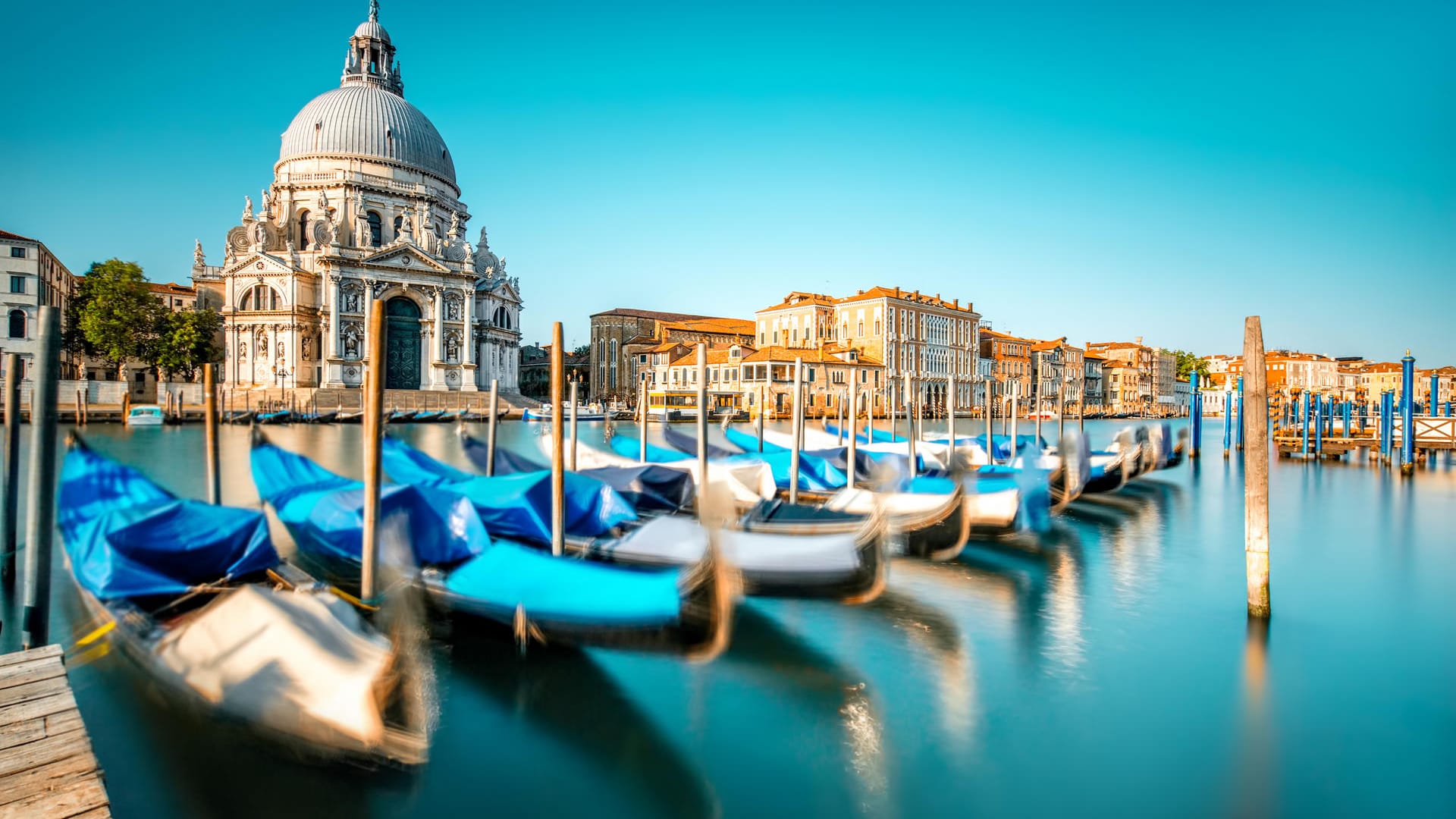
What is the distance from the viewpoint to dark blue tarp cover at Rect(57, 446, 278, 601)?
14.2 feet

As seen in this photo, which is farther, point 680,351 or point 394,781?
point 680,351

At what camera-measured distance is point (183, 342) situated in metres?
27.6

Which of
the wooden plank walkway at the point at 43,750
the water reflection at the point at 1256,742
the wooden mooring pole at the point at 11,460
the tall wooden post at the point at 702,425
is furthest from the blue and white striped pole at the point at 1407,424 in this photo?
the wooden mooring pole at the point at 11,460

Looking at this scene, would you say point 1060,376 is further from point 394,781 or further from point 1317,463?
point 394,781

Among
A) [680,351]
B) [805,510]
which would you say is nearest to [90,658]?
[805,510]

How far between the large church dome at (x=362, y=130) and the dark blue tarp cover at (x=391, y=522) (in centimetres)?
3138

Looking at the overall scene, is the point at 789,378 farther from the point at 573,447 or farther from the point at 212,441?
the point at 212,441

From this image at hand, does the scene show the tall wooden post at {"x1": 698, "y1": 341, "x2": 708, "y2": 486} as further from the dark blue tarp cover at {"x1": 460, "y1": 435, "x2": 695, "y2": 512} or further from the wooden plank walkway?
the wooden plank walkway

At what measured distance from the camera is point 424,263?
31250mm

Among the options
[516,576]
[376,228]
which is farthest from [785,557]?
[376,228]

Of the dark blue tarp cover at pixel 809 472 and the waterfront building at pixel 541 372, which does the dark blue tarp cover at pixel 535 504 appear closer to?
the dark blue tarp cover at pixel 809 472

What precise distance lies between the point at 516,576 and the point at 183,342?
29.4 m

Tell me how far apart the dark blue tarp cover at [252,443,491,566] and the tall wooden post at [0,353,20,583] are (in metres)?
1.64

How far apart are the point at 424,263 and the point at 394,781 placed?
3072 centimetres
